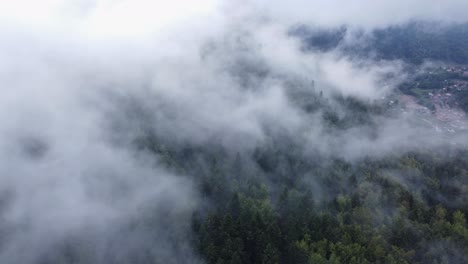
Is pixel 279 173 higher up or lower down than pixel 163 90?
lower down

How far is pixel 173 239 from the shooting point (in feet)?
250

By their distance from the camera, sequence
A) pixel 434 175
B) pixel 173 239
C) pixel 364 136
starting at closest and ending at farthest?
pixel 173 239, pixel 434 175, pixel 364 136

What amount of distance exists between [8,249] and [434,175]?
4134 inches

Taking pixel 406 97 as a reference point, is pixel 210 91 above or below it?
below

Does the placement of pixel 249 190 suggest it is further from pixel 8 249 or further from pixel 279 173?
pixel 8 249

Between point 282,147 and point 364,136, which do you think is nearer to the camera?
point 282,147

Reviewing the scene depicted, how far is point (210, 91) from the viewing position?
6038 inches

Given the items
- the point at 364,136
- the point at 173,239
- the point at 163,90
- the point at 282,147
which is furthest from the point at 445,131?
the point at 173,239

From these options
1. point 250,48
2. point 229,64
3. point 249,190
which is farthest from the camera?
point 250,48

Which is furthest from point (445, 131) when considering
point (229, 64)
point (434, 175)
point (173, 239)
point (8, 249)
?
point (8, 249)

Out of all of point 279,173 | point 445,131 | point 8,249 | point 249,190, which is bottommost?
point 8,249

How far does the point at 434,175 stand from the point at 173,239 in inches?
2883

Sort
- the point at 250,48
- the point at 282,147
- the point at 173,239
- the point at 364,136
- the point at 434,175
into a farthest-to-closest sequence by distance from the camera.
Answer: the point at 250,48 < the point at 364,136 < the point at 282,147 < the point at 434,175 < the point at 173,239

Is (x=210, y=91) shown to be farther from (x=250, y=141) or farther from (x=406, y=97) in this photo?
(x=406, y=97)
